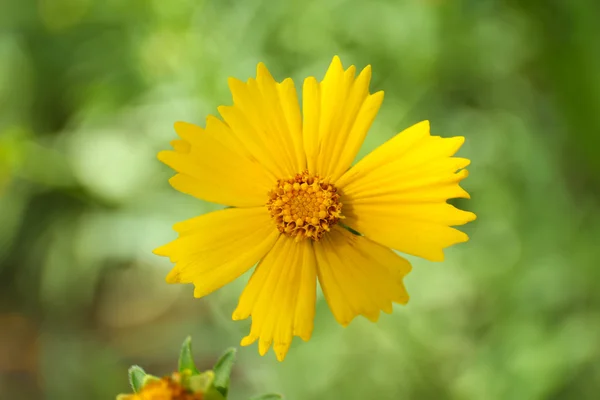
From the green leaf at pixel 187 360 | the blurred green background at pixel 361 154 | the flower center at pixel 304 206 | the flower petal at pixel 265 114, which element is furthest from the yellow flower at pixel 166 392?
the blurred green background at pixel 361 154

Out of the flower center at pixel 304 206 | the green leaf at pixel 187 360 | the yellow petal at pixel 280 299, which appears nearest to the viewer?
the green leaf at pixel 187 360

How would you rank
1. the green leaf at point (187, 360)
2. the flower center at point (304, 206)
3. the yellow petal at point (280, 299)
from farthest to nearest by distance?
the flower center at point (304, 206) → the yellow petal at point (280, 299) → the green leaf at point (187, 360)

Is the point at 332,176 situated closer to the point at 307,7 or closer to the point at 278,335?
the point at 278,335

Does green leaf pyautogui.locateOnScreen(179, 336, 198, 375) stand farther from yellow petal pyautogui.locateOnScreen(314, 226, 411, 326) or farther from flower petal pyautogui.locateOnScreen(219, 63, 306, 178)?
flower petal pyautogui.locateOnScreen(219, 63, 306, 178)

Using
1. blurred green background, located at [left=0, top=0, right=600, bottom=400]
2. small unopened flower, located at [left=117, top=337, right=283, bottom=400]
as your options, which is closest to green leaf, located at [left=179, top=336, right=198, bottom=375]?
small unopened flower, located at [left=117, top=337, right=283, bottom=400]

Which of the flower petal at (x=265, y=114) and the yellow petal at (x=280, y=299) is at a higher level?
the flower petal at (x=265, y=114)

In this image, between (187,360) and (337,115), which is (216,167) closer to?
(337,115)

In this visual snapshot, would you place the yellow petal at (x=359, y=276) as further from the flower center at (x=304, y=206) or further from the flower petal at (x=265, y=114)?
the flower petal at (x=265, y=114)

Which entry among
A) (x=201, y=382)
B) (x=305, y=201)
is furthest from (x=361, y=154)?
(x=201, y=382)
